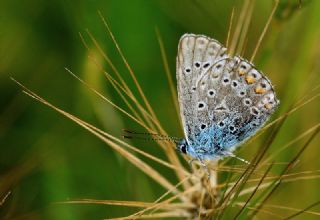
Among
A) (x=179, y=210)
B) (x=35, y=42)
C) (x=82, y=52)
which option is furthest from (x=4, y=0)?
(x=179, y=210)

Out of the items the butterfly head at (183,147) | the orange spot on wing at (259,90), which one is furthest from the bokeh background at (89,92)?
the butterfly head at (183,147)

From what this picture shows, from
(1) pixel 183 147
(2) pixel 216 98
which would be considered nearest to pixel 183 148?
(1) pixel 183 147

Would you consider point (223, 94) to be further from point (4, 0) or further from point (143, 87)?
point (4, 0)

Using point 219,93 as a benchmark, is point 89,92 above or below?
below

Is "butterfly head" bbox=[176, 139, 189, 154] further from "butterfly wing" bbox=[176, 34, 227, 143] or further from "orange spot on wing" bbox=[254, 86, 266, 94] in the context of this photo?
"orange spot on wing" bbox=[254, 86, 266, 94]

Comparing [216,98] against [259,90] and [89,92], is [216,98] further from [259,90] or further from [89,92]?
[89,92]

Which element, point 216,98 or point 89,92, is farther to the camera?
point 89,92
